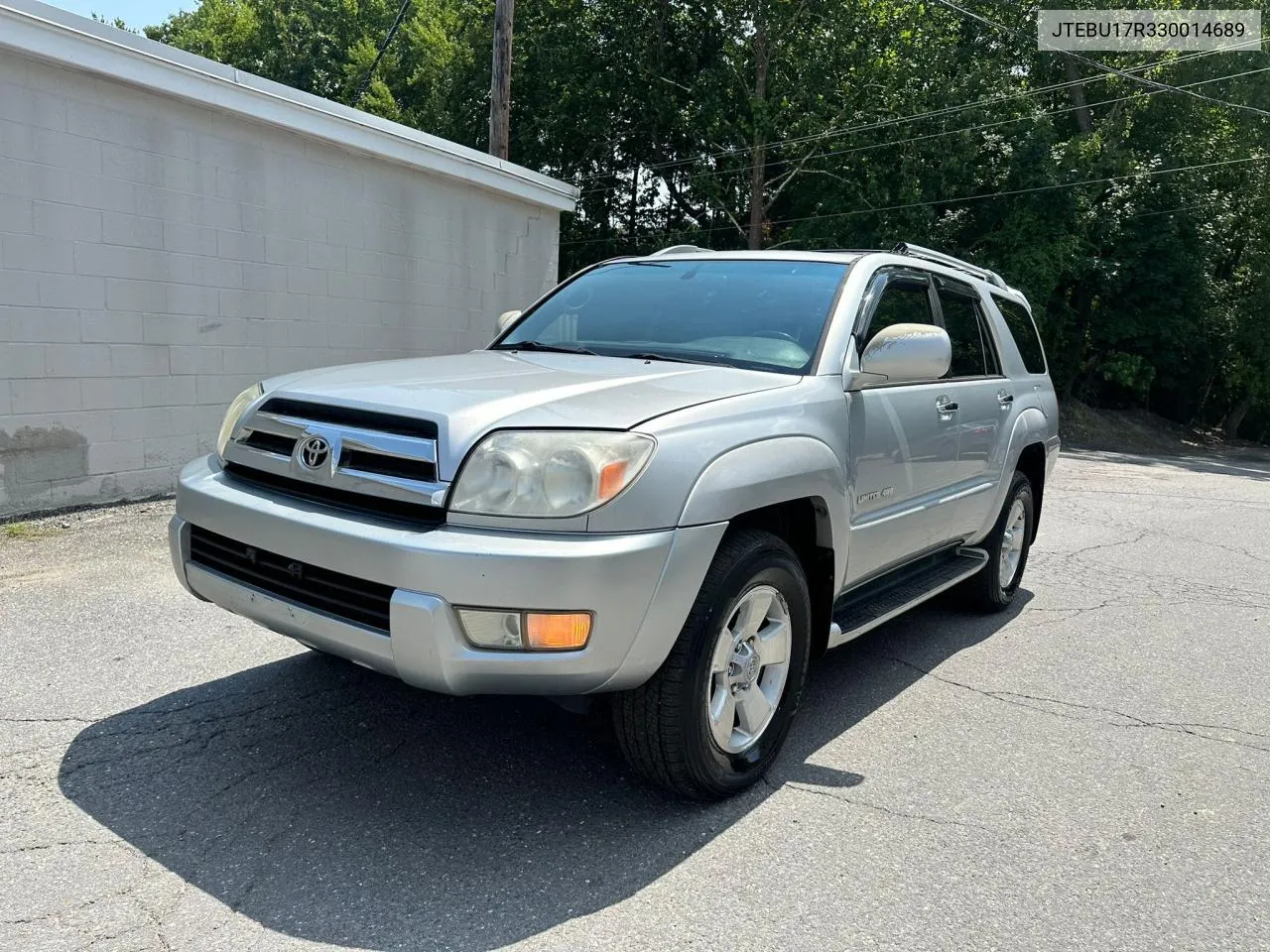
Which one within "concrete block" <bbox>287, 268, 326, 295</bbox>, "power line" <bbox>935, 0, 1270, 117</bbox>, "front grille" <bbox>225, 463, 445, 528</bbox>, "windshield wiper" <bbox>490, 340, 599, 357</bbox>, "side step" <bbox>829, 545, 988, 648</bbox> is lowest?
"side step" <bbox>829, 545, 988, 648</bbox>

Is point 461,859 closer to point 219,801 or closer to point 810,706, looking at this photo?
point 219,801

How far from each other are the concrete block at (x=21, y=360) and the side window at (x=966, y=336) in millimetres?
5952

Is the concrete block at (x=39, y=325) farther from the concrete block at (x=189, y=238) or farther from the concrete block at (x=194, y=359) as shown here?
the concrete block at (x=189, y=238)

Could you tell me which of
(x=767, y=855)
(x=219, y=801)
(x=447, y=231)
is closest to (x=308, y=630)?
(x=219, y=801)

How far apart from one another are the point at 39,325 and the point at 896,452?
235 inches

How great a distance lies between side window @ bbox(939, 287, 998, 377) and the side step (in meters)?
0.92

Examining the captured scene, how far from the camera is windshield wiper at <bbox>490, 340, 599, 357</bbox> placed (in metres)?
3.99

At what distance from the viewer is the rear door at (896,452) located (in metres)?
3.67

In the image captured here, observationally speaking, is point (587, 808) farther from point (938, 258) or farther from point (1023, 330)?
point (1023, 330)

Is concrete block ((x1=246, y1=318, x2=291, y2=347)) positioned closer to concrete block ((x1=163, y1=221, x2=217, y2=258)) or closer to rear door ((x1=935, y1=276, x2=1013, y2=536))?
concrete block ((x1=163, y1=221, x2=217, y2=258))

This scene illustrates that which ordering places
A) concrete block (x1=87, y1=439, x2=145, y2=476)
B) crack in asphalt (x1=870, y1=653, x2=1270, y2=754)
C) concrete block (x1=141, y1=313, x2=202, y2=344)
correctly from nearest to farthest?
crack in asphalt (x1=870, y1=653, x2=1270, y2=754) → concrete block (x1=87, y1=439, x2=145, y2=476) → concrete block (x1=141, y1=313, x2=202, y2=344)

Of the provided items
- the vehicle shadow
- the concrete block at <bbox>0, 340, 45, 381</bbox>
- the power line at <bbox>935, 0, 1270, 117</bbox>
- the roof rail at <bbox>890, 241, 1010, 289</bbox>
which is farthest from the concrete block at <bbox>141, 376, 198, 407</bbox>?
the power line at <bbox>935, 0, 1270, 117</bbox>

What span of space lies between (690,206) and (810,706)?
21310 mm

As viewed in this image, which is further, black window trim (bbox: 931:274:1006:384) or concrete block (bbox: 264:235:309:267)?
concrete block (bbox: 264:235:309:267)
